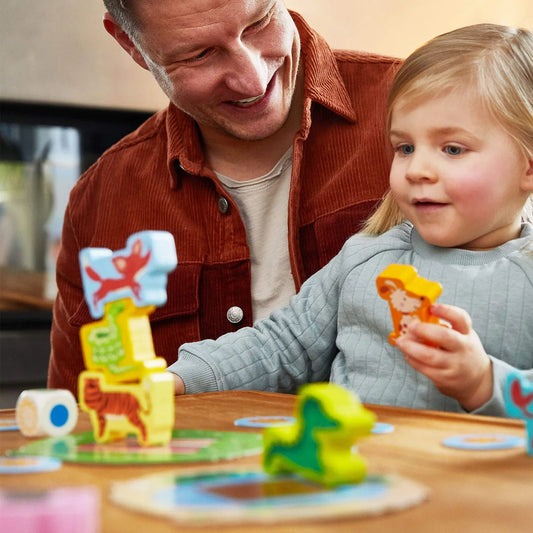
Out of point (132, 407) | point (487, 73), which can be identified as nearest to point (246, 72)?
point (487, 73)

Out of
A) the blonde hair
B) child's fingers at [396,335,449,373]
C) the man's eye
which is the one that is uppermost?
the man's eye

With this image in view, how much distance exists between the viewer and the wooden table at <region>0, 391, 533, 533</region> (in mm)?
433

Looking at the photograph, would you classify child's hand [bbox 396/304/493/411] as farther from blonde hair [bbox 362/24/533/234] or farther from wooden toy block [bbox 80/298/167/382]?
blonde hair [bbox 362/24/533/234]

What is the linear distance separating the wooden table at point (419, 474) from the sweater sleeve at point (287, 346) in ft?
0.80

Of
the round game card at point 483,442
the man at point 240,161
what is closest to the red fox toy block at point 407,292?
the round game card at point 483,442

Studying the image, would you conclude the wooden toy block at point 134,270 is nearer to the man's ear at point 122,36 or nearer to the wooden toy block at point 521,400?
the wooden toy block at point 521,400

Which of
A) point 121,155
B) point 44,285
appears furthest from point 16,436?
point 44,285

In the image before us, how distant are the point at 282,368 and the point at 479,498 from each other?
2.36ft

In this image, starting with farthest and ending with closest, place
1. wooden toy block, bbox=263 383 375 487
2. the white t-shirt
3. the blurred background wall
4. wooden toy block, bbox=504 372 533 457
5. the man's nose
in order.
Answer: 1. the blurred background wall
2. the white t-shirt
3. the man's nose
4. wooden toy block, bbox=504 372 533 457
5. wooden toy block, bbox=263 383 375 487

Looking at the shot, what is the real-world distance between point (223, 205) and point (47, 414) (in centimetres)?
87

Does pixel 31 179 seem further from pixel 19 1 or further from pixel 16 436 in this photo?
pixel 16 436

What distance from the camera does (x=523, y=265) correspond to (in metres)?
1.02

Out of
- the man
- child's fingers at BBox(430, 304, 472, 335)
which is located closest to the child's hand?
child's fingers at BBox(430, 304, 472, 335)

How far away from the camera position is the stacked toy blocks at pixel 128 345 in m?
0.66
